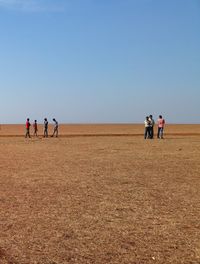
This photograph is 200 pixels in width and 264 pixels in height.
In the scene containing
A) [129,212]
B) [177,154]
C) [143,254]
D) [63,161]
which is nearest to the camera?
[143,254]

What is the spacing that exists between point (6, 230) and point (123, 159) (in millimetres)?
13647

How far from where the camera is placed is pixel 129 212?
33.7 ft

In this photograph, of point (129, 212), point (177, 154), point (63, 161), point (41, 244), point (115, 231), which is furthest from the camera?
point (177, 154)

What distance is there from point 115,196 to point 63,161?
30.9 feet

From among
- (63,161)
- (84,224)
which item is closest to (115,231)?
(84,224)

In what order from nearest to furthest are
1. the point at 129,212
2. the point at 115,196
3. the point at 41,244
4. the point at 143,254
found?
the point at 143,254 < the point at 41,244 < the point at 129,212 < the point at 115,196

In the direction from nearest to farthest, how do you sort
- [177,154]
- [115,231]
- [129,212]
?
[115,231]
[129,212]
[177,154]

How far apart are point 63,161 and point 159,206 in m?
10.9

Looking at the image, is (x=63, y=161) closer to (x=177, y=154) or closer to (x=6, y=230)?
(x=177, y=154)

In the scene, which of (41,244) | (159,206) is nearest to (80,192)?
(159,206)

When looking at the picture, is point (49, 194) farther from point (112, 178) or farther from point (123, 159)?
point (123, 159)

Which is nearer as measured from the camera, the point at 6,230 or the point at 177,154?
the point at 6,230

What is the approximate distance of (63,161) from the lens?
845 inches

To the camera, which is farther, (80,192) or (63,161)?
(63,161)
